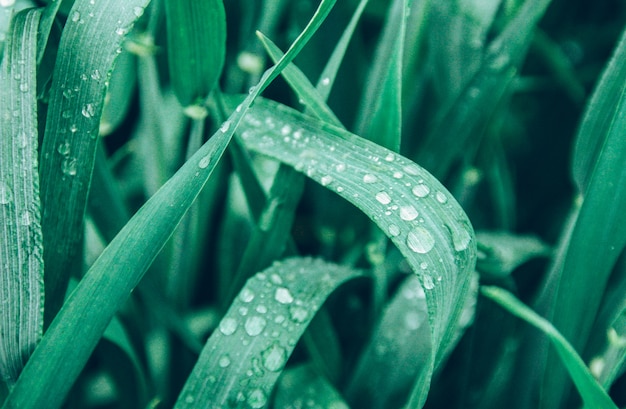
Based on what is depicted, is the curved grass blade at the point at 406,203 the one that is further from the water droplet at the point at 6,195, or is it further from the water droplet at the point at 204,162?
the water droplet at the point at 6,195

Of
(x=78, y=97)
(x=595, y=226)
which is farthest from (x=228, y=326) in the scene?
(x=595, y=226)

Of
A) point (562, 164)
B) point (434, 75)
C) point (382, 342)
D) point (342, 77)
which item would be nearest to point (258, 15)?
point (342, 77)

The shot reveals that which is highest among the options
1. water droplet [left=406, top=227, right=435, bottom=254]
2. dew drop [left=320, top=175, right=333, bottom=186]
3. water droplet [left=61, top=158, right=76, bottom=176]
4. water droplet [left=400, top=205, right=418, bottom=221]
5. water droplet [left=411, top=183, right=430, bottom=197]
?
water droplet [left=61, top=158, right=76, bottom=176]

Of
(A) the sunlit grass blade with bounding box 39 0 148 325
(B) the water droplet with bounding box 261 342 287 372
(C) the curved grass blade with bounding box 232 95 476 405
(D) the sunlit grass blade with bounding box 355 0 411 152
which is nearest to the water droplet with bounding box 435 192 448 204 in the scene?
(C) the curved grass blade with bounding box 232 95 476 405

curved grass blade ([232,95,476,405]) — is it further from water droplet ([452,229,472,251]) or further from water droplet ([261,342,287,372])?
water droplet ([261,342,287,372])

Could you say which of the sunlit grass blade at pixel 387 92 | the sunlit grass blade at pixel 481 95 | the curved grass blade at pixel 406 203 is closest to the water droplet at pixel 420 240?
the curved grass blade at pixel 406 203

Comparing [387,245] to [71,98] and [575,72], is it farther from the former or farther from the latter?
[575,72]
